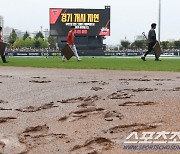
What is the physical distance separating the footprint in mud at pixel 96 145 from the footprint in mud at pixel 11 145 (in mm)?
597

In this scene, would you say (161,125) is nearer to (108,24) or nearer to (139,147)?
(139,147)

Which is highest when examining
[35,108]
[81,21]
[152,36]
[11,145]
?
[81,21]

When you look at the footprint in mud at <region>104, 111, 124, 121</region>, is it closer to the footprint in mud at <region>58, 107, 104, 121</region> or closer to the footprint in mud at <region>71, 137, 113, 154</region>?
the footprint in mud at <region>58, 107, 104, 121</region>

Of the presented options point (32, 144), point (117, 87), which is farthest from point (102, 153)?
point (117, 87)

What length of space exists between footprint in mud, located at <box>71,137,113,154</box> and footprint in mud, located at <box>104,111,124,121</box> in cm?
97

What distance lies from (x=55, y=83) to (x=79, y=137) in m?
5.19

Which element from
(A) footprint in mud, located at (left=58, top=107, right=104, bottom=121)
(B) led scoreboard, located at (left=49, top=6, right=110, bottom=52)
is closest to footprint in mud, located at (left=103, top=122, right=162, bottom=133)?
(A) footprint in mud, located at (left=58, top=107, right=104, bottom=121)

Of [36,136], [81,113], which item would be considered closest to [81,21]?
[81,113]

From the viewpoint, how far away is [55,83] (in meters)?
9.92

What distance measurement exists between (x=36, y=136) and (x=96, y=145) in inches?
33.9

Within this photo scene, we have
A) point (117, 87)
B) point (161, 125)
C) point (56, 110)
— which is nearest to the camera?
point (161, 125)

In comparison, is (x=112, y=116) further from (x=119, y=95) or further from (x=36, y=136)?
(x=119, y=95)

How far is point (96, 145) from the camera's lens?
4.48 meters

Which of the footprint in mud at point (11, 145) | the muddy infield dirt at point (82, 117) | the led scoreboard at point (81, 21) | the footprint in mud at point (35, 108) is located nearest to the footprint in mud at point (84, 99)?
the muddy infield dirt at point (82, 117)
